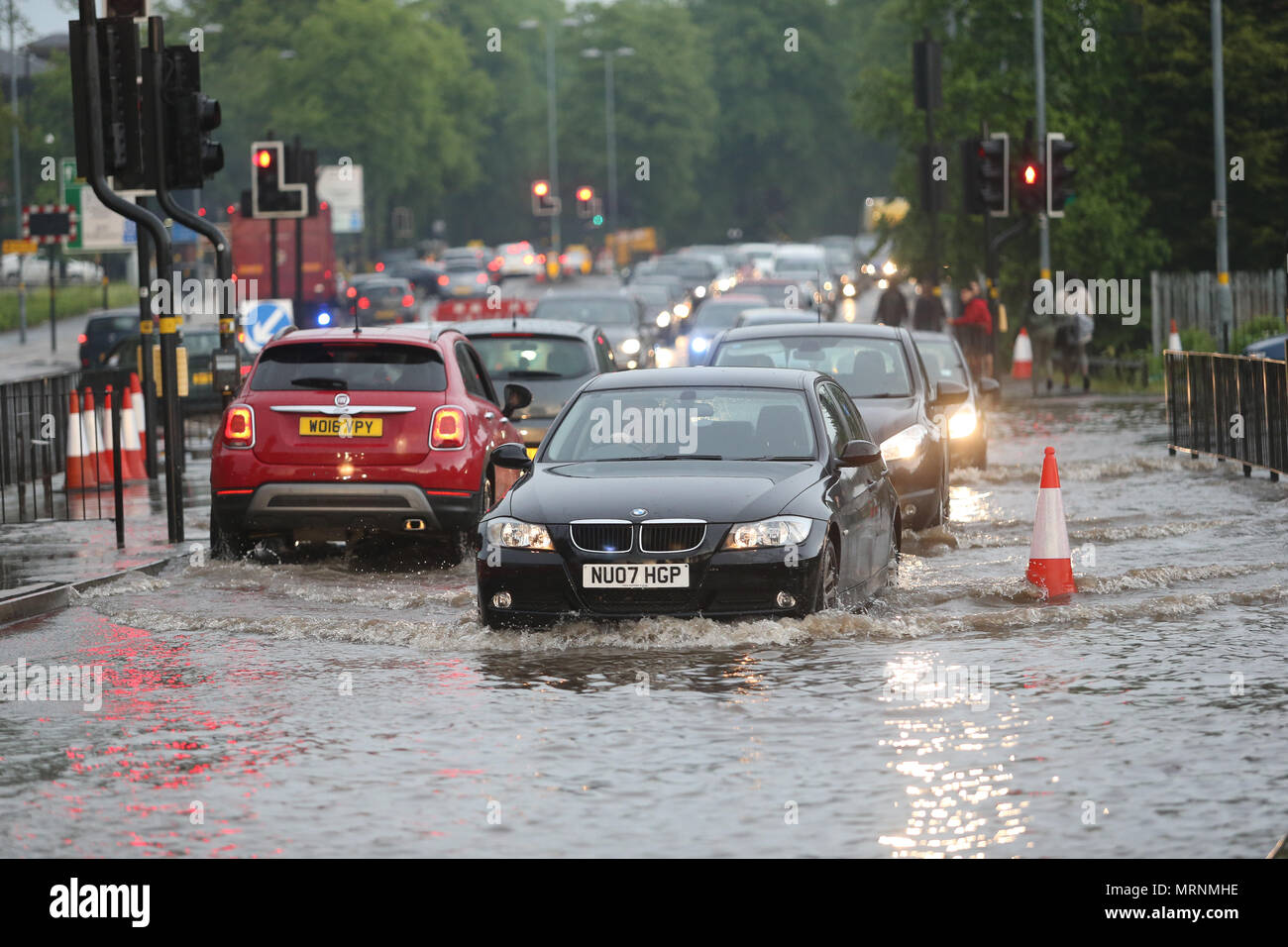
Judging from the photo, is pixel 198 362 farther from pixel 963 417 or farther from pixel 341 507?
pixel 341 507

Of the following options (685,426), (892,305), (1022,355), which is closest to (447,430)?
(685,426)

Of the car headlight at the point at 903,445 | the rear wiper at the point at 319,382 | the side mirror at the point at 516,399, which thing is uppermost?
the rear wiper at the point at 319,382

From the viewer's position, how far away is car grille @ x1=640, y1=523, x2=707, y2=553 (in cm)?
1125

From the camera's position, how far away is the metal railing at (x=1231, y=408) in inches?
808

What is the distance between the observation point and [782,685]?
10.2m

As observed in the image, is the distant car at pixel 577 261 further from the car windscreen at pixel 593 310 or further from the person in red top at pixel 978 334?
the car windscreen at pixel 593 310

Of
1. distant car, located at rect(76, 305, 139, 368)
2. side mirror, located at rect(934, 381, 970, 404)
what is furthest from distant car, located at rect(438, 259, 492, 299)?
side mirror, located at rect(934, 381, 970, 404)

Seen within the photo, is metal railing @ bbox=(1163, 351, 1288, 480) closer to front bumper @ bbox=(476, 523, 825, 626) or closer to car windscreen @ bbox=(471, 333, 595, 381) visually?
car windscreen @ bbox=(471, 333, 595, 381)

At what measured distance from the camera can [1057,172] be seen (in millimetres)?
35094

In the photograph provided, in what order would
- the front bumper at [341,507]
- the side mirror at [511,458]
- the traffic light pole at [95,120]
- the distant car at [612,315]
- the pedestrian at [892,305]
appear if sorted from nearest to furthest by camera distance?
the side mirror at [511,458], the front bumper at [341,507], the traffic light pole at [95,120], the distant car at [612,315], the pedestrian at [892,305]

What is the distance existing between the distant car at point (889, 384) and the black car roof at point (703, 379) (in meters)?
3.44

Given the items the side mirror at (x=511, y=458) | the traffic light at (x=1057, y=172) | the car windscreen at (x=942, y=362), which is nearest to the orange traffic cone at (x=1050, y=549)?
the side mirror at (x=511, y=458)

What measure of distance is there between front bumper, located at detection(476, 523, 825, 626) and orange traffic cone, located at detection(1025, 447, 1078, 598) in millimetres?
2362
